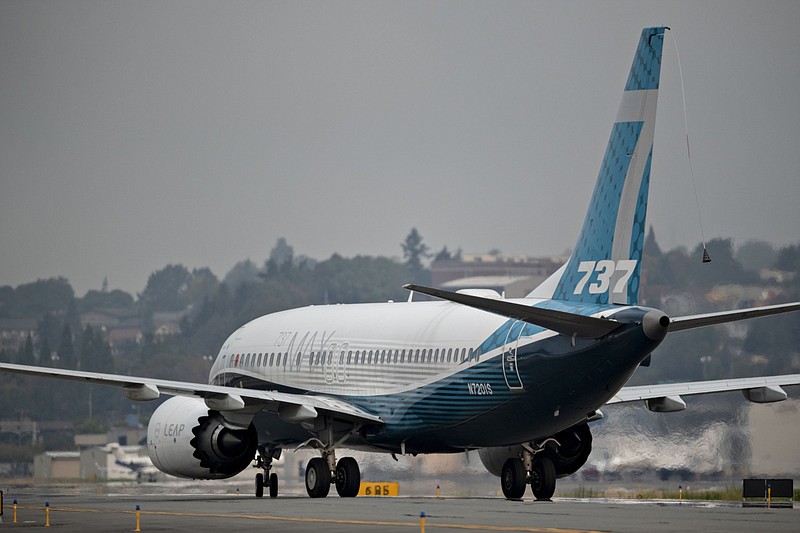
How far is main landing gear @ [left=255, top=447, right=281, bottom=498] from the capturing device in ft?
129

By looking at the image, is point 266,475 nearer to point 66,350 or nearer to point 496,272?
Answer: point 66,350

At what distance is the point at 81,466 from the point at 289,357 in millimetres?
25622

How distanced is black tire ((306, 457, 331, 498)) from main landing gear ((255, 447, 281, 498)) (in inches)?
131

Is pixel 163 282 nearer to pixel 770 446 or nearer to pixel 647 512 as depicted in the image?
pixel 770 446

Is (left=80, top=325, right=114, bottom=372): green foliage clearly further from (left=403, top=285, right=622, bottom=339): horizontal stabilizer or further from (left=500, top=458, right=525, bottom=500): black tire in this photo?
(left=403, top=285, right=622, bottom=339): horizontal stabilizer

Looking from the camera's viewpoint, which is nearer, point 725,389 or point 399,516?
point 399,516

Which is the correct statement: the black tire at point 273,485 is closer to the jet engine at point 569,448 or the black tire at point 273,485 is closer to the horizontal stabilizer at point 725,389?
the jet engine at point 569,448

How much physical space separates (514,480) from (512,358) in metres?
4.16

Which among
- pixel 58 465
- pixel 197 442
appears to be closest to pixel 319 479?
pixel 197 442

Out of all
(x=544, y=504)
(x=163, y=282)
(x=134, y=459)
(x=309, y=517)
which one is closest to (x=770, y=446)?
(x=544, y=504)

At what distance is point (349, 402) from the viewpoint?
37531mm

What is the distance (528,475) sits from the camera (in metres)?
34.8

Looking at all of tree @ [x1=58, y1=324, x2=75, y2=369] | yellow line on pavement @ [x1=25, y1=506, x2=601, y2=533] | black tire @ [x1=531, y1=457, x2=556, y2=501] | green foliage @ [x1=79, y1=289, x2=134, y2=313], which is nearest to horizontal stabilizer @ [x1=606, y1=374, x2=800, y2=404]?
black tire @ [x1=531, y1=457, x2=556, y2=501]

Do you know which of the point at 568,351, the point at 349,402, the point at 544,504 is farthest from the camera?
the point at 349,402
